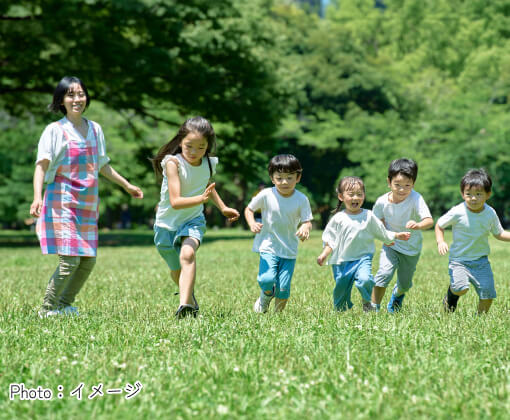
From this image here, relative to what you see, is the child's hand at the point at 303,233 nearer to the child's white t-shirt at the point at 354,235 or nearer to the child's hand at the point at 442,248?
the child's white t-shirt at the point at 354,235

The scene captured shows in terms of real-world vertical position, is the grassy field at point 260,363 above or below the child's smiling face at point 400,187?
below

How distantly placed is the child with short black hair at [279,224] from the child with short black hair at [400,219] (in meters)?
0.96

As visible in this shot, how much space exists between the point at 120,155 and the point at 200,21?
6958 mm

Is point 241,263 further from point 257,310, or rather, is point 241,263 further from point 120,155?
point 120,155

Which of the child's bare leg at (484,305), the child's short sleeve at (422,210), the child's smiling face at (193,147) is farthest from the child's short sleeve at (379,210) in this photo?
the child's smiling face at (193,147)

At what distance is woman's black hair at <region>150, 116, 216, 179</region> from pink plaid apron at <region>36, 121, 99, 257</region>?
2.09ft

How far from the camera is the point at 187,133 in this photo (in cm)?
566

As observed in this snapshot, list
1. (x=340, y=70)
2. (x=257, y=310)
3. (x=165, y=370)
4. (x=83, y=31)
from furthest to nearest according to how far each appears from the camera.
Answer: (x=340, y=70), (x=83, y=31), (x=257, y=310), (x=165, y=370)

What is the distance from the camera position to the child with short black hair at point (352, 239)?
6051 millimetres

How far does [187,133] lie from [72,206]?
1251 mm

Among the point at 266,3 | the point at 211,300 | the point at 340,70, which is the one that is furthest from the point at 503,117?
the point at 211,300

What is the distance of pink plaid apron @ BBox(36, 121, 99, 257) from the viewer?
18.5 ft

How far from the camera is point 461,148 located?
35.8 meters

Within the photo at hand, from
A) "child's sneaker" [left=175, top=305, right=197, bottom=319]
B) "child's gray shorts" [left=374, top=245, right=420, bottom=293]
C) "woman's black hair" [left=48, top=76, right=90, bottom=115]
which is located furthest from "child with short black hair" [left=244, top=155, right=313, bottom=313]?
"woman's black hair" [left=48, top=76, right=90, bottom=115]
